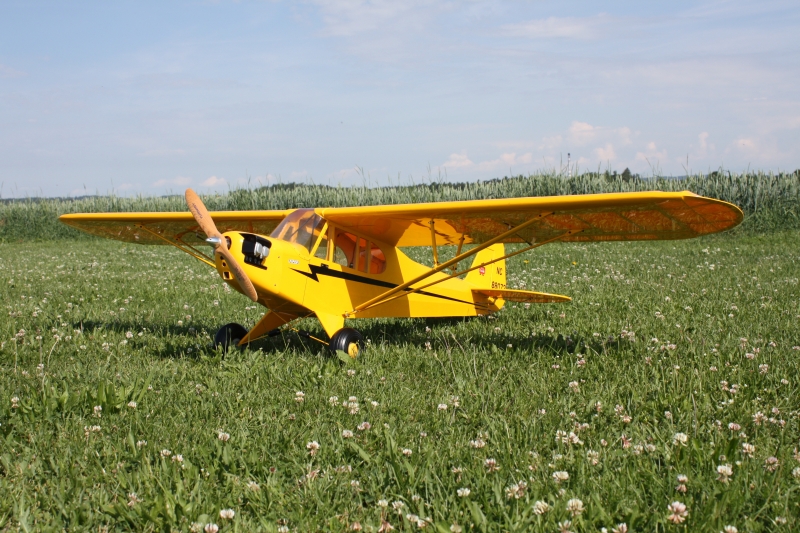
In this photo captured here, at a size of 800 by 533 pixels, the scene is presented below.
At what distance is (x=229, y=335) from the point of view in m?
7.39

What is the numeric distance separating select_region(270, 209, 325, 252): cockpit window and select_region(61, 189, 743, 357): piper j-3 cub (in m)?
0.01

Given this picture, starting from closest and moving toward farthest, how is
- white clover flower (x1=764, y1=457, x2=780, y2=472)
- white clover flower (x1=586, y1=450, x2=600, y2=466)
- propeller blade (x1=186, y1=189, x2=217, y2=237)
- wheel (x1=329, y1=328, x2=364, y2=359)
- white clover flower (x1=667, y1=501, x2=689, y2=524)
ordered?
1. white clover flower (x1=667, y1=501, x2=689, y2=524)
2. white clover flower (x1=764, y1=457, x2=780, y2=472)
3. white clover flower (x1=586, y1=450, x2=600, y2=466)
4. propeller blade (x1=186, y1=189, x2=217, y2=237)
5. wheel (x1=329, y1=328, x2=364, y2=359)

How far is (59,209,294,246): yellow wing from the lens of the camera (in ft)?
28.9

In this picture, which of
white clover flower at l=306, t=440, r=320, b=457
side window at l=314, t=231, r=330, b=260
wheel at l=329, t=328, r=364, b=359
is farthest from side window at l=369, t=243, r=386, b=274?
white clover flower at l=306, t=440, r=320, b=457

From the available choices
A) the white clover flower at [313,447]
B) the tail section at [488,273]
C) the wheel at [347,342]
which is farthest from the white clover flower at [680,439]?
the tail section at [488,273]

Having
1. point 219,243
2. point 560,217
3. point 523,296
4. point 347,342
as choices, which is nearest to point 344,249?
point 347,342

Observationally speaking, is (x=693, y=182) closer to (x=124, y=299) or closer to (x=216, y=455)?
(x=124, y=299)

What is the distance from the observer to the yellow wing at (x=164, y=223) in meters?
8.80

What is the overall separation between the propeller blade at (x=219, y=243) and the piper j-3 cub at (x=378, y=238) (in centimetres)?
1

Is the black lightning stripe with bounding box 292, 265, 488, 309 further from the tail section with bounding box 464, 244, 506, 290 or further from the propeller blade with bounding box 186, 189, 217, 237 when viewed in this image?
the propeller blade with bounding box 186, 189, 217, 237

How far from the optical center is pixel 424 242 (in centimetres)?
912

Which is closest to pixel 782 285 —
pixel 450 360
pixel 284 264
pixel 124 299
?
pixel 450 360

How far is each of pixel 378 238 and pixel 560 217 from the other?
2.44 metres

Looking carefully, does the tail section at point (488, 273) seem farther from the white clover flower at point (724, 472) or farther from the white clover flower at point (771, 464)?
the white clover flower at point (724, 472)
